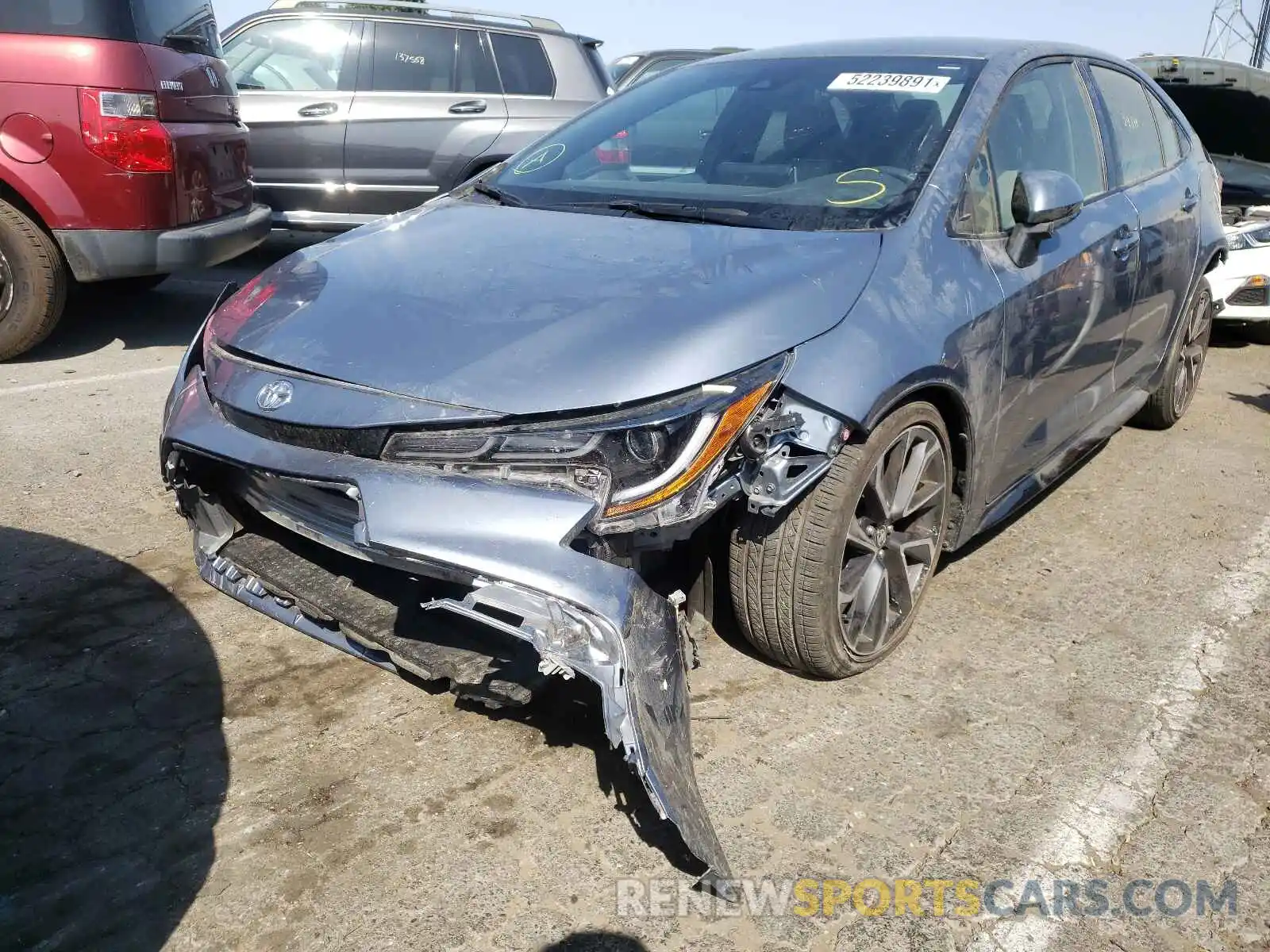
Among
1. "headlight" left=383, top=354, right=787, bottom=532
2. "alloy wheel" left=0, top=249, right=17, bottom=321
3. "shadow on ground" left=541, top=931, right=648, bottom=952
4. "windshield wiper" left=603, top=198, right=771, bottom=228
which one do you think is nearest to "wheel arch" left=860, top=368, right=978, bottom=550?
"headlight" left=383, top=354, right=787, bottom=532

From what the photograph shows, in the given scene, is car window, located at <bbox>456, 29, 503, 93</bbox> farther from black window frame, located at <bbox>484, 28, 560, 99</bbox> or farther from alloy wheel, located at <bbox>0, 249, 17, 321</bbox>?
alloy wheel, located at <bbox>0, 249, 17, 321</bbox>

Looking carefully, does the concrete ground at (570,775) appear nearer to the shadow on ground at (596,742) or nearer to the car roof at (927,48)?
the shadow on ground at (596,742)

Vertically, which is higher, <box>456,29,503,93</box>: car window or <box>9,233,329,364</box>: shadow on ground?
<box>456,29,503,93</box>: car window

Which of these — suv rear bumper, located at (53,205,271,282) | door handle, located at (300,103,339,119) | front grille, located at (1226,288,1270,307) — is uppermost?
door handle, located at (300,103,339,119)

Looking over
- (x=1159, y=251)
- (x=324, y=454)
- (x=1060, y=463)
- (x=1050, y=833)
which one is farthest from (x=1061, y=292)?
(x=324, y=454)

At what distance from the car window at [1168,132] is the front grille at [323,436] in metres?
3.67

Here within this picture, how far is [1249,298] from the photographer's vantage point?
7020mm

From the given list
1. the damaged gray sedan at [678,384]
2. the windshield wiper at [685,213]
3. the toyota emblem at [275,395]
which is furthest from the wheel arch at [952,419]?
the toyota emblem at [275,395]

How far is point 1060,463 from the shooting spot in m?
3.85

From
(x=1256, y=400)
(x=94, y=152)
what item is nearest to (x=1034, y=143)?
(x=1256, y=400)

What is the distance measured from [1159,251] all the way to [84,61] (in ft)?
16.0

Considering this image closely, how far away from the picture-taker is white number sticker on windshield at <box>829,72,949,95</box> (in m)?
3.43

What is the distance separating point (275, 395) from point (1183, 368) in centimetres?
431

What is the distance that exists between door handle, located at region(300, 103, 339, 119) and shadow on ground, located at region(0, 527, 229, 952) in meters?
5.04
